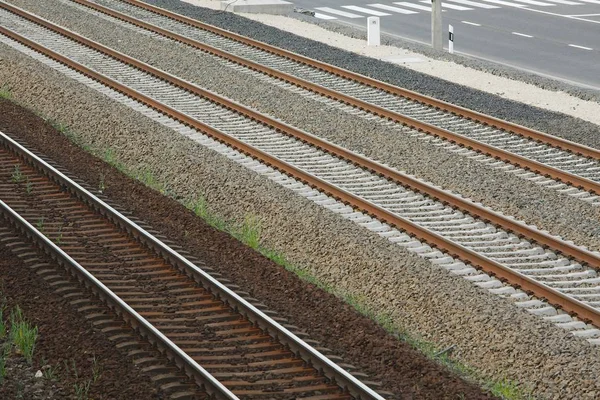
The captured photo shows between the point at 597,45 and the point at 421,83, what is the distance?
10.2m

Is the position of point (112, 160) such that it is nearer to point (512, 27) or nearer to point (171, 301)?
point (171, 301)

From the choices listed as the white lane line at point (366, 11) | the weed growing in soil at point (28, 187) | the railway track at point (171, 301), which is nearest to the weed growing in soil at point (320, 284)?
the railway track at point (171, 301)

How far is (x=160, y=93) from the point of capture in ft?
68.7

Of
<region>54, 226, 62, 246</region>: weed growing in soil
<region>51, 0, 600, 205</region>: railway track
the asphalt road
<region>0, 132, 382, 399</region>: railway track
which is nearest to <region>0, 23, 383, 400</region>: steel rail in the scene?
<region>0, 132, 382, 399</region>: railway track

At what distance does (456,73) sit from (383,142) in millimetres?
7680

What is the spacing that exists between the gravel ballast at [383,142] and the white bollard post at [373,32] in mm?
5457

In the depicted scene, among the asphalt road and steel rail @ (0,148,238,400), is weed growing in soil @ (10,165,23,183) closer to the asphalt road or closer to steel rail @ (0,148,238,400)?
steel rail @ (0,148,238,400)

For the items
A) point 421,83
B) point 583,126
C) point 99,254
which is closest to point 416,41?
point 421,83

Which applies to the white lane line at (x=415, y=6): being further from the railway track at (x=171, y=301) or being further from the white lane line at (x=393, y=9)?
the railway track at (x=171, y=301)

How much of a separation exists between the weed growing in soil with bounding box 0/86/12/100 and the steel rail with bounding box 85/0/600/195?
5.47 m

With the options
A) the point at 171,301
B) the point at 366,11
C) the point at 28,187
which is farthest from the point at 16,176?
the point at 366,11

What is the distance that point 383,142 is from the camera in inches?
711

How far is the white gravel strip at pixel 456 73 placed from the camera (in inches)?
864

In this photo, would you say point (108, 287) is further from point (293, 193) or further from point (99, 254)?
point (293, 193)
